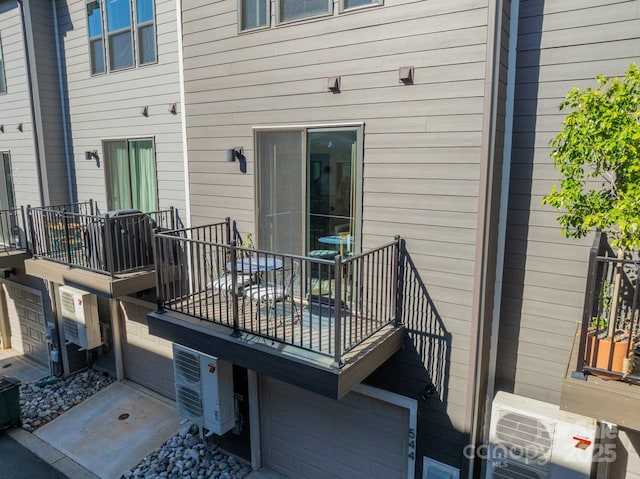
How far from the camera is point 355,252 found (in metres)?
4.46

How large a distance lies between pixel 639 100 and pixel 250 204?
12.6 feet

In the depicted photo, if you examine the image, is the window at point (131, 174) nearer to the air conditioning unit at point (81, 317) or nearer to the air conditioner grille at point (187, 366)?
the air conditioning unit at point (81, 317)

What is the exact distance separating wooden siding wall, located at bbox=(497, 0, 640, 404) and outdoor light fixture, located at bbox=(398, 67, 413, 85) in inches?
36.9

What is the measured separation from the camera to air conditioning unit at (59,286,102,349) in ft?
24.4

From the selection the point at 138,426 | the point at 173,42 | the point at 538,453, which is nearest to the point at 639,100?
the point at 538,453

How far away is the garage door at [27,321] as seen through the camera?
8938 mm

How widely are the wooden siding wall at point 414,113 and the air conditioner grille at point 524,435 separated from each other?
361 millimetres

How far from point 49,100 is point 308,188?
6.04 m

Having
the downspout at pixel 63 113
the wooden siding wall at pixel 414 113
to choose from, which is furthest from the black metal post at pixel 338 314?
the downspout at pixel 63 113

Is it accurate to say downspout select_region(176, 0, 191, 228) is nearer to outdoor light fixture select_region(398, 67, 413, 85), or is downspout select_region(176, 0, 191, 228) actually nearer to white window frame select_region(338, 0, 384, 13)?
white window frame select_region(338, 0, 384, 13)

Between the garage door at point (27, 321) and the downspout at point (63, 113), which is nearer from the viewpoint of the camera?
the downspout at point (63, 113)

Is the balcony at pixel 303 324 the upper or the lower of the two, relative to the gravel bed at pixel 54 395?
upper

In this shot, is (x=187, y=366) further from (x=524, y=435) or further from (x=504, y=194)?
(x=504, y=194)

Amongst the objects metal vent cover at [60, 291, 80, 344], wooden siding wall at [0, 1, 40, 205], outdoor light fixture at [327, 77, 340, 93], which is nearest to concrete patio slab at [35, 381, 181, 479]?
metal vent cover at [60, 291, 80, 344]
